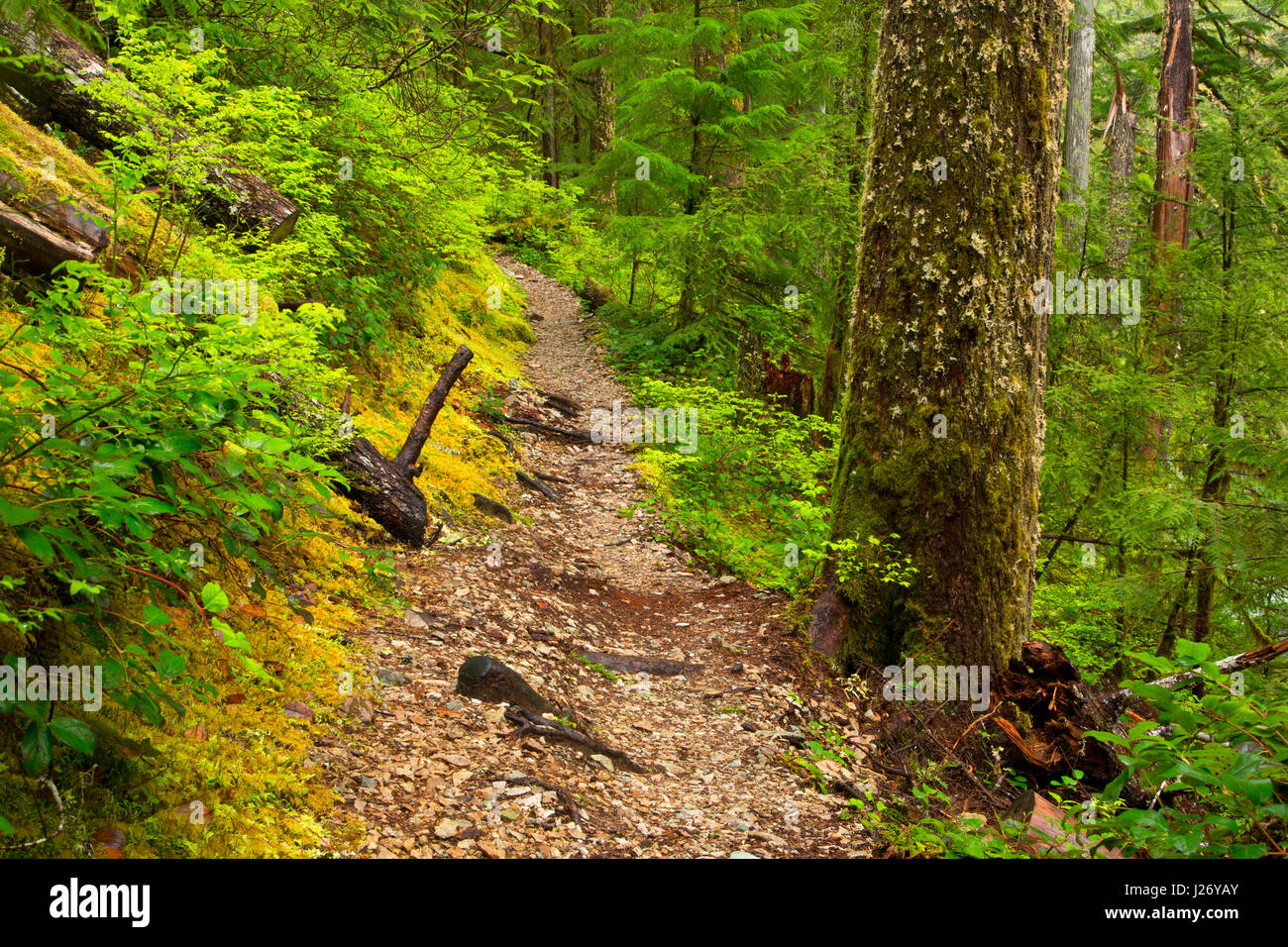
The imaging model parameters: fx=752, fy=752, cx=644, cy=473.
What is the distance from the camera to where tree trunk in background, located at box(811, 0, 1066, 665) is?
5004mm

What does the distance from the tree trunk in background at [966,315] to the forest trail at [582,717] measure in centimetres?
128

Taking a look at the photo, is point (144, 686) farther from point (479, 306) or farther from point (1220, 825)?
point (479, 306)

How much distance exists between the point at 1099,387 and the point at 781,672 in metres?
4.48

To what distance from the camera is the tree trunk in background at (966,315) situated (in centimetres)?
500

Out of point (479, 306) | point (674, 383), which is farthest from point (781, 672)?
point (479, 306)

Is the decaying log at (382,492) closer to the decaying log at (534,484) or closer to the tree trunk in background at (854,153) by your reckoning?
the decaying log at (534,484)

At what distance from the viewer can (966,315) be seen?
16.5 ft

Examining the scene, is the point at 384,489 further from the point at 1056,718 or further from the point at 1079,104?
the point at 1079,104

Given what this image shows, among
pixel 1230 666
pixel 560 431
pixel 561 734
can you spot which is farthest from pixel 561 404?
pixel 1230 666

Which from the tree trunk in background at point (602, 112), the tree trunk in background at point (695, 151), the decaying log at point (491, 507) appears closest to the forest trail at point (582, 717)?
the decaying log at point (491, 507)

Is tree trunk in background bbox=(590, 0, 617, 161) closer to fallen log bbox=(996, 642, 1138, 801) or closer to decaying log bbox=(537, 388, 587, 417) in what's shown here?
decaying log bbox=(537, 388, 587, 417)

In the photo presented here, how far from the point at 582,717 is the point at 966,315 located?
11.9 ft

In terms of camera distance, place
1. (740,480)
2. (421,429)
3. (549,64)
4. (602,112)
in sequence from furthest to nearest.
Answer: (549,64) < (602,112) < (740,480) < (421,429)
